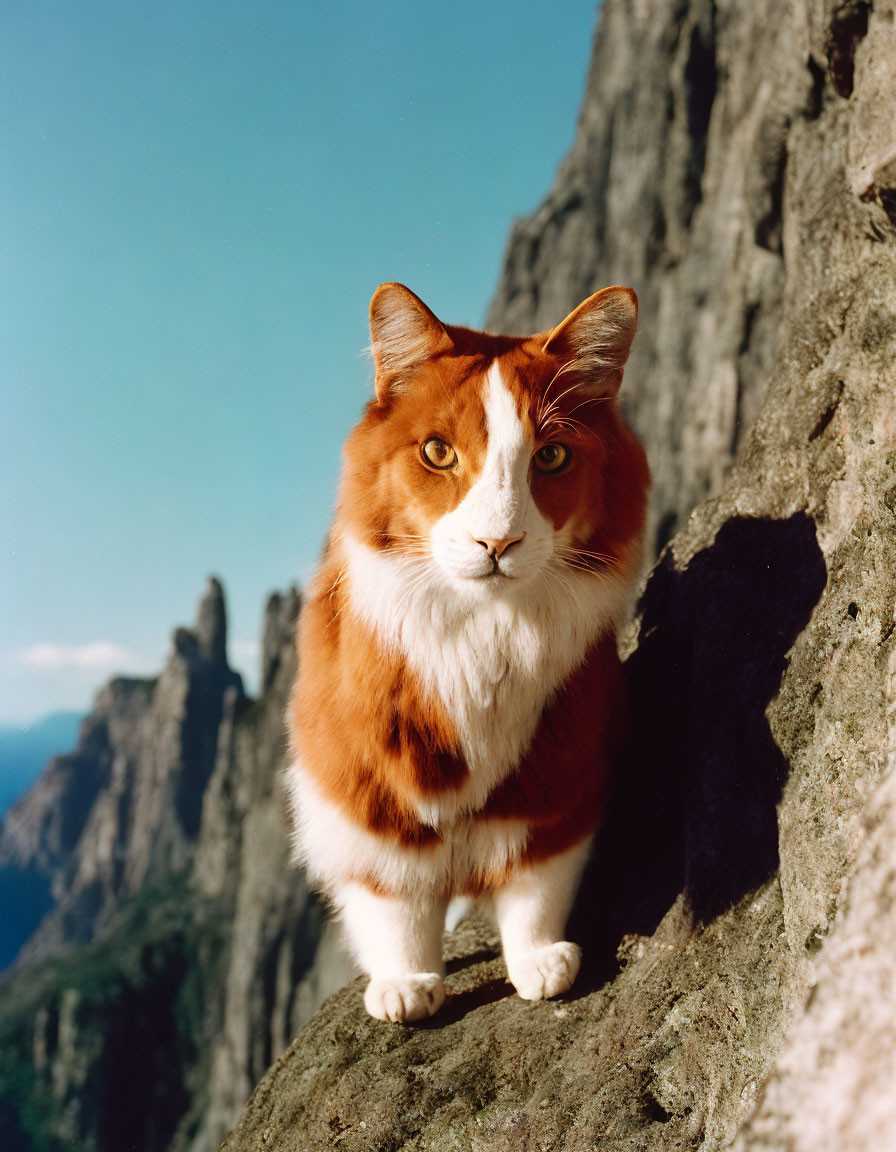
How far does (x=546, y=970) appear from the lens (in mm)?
2480

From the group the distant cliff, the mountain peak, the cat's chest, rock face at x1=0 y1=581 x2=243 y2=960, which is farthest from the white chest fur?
the mountain peak

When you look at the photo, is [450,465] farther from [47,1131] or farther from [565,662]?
[47,1131]

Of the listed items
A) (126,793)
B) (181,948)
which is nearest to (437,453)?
(181,948)

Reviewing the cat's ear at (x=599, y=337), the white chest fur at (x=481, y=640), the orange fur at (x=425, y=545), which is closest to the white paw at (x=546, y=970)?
the orange fur at (x=425, y=545)

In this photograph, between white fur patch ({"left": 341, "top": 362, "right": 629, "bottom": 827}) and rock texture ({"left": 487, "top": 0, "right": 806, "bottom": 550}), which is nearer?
white fur patch ({"left": 341, "top": 362, "right": 629, "bottom": 827})

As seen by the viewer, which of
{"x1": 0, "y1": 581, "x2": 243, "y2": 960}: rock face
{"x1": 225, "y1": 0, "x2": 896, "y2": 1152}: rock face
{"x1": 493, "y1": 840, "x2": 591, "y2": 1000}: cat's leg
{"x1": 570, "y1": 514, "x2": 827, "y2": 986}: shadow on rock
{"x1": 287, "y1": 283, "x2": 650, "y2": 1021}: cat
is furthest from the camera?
{"x1": 0, "y1": 581, "x2": 243, "y2": 960}: rock face

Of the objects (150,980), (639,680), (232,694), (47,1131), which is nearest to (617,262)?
(232,694)

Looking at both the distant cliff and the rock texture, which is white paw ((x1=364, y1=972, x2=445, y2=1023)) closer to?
the rock texture

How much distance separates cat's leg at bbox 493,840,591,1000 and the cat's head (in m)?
0.90

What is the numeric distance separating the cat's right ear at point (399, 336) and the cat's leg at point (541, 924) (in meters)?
1.44

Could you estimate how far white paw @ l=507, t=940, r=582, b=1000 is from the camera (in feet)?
8.13

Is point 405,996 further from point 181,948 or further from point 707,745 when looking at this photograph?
point 181,948

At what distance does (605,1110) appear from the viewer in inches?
80.6

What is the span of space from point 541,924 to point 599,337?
1.70m
